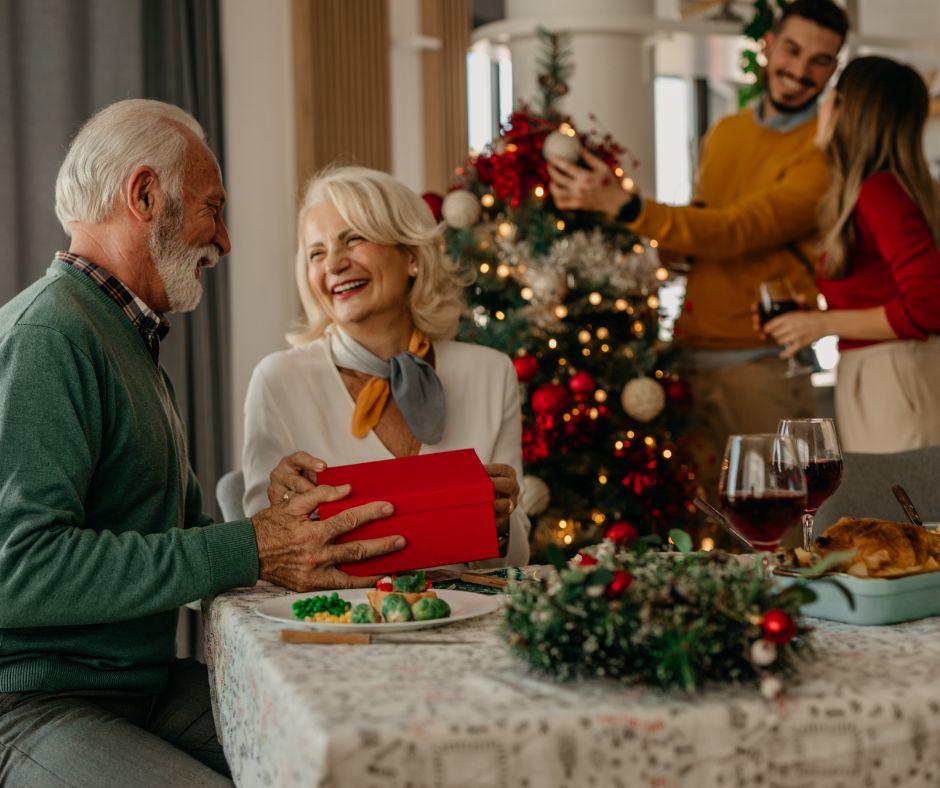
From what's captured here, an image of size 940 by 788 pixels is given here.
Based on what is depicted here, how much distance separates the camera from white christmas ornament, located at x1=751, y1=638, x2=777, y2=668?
3.04 feet

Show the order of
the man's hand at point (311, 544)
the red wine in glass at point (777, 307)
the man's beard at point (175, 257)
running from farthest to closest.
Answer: the red wine in glass at point (777, 307) → the man's beard at point (175, 257) → the man's hand at point (311, 544)

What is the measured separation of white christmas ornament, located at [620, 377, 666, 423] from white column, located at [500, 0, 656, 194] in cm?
136

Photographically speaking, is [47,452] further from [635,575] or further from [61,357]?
[635,575]

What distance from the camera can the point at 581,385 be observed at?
11.6 ft

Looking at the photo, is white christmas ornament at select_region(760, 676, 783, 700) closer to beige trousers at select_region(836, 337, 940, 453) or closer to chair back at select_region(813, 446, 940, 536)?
chair back at select_region(813, 446, 940, 536)

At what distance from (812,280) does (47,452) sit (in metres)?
2.92

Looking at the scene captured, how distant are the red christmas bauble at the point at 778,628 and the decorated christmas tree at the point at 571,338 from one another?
8.34 ft

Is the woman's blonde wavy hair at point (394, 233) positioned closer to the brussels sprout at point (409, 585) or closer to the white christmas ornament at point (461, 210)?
the brussels sprout at point (409, 585)

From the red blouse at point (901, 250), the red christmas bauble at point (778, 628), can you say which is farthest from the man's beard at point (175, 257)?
the red blouse at point (901, 250)

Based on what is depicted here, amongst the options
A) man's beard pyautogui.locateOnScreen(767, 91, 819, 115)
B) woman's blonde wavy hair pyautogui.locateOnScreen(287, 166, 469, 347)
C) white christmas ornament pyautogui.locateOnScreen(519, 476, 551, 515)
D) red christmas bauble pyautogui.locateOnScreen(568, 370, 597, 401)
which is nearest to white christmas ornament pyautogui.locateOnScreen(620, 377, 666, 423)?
red christmas bauble pyautogui.locateOnScreen(568, 370, 597, 401)

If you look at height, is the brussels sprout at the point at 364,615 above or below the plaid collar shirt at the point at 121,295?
below

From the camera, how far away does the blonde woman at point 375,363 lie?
2066mm

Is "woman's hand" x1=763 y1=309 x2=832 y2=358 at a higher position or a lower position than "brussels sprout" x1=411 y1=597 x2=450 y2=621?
higher

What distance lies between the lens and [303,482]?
161 cm
